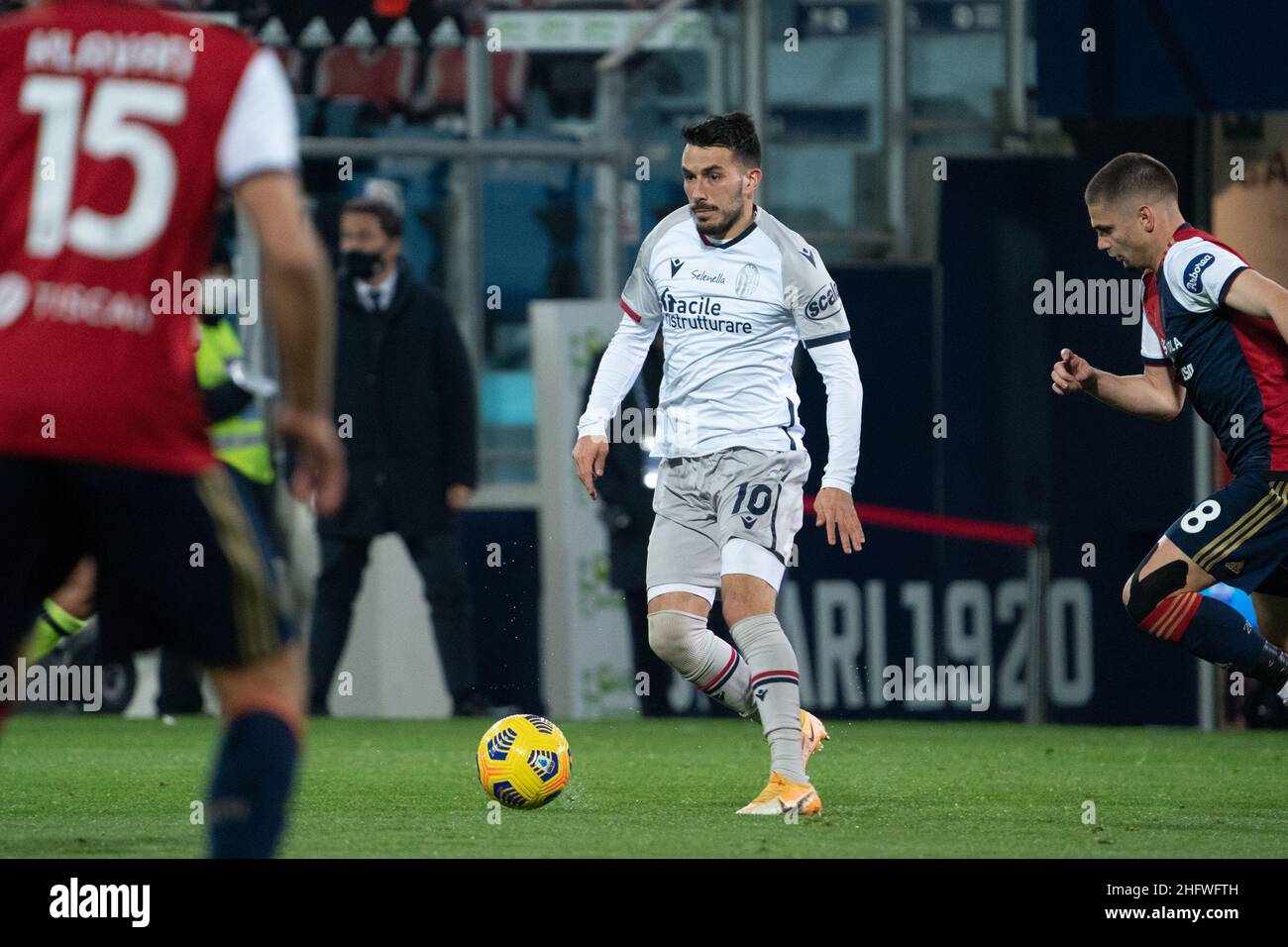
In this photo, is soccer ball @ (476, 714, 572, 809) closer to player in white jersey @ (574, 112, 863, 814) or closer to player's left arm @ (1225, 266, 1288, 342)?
player in white jersey @ (574, 112, 863, 814)

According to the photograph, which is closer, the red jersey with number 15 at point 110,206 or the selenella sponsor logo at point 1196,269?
the red jersey with number 15 at point 110,206

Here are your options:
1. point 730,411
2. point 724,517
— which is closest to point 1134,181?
point 730,411

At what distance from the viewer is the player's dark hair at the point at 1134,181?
24.6 feet

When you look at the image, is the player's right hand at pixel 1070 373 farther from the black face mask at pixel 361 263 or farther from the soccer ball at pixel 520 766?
the black face mask at pixel 361 263

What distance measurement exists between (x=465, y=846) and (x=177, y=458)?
107 inches

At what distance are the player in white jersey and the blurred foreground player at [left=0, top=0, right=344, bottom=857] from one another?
11.6ft

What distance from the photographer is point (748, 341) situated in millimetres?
7613

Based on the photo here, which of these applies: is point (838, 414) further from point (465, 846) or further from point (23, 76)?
point (23, 76)

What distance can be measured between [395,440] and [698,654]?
5.15m

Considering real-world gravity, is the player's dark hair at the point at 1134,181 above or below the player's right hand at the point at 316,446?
above

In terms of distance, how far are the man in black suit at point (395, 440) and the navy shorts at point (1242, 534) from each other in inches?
212


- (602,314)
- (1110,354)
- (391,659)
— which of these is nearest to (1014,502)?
(1110,354)
